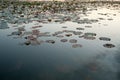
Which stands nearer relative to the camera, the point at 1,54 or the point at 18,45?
the point at 1,54

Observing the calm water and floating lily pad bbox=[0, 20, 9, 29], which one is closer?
the calm water

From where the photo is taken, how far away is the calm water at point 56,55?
6.80 meters

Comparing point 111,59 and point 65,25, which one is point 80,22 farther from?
point 111,59

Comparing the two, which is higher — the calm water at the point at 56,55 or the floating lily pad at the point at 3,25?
the floating lily pad at the point at 3,25

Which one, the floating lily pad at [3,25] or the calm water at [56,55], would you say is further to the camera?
the floating lily pad at [3,25]

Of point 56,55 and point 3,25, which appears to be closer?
point 56,55

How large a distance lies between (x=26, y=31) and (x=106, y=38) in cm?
457

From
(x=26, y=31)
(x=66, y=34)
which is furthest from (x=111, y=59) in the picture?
(x=26, y=31)

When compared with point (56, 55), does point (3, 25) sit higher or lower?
higher

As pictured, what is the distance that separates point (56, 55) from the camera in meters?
8.47

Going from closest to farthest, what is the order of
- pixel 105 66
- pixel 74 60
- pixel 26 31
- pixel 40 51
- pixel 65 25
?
pixel 105 66
pixel 74 60
pixel 40 51
pixel 26 31
pixel 65 25

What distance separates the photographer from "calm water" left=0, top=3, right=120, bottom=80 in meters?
6.80

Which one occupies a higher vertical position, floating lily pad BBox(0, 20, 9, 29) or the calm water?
floating lily pad BBox(0, 20, 9, 29)

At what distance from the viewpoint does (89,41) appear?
10.1 metres
